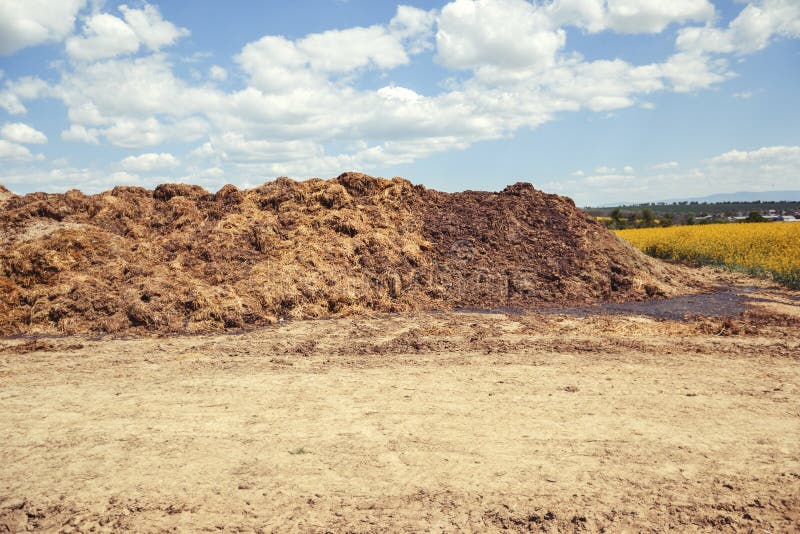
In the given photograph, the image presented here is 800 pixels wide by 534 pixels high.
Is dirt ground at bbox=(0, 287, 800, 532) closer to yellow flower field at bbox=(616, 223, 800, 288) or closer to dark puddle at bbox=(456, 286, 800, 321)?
dark puddle at bbox=(456, 286, 800, 321)

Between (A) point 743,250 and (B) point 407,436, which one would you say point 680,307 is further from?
(A) point 743,250

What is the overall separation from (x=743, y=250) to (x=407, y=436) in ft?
66.2

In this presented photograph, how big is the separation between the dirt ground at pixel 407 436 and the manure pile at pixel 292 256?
7.83 feet

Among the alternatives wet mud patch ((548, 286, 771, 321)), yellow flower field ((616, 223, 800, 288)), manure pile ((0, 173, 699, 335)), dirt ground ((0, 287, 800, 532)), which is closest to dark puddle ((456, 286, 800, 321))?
wet mud patch ((548, 286, 771, 321))

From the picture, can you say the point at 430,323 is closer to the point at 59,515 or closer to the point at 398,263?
the point at 398,263

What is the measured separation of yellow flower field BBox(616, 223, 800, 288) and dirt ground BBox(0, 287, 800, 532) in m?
9.08

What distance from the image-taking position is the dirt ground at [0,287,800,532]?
381 cm

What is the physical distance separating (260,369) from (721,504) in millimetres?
5676

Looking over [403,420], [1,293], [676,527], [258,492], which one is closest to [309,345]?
[403,420]

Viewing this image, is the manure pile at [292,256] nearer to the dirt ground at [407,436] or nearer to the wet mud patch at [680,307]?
the wet mud patch at [680,307]

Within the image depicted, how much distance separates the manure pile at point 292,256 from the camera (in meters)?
10.8

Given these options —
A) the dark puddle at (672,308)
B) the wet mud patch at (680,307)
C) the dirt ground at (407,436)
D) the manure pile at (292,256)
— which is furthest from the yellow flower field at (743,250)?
the dirt ground at (407,436)

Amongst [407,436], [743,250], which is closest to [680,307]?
[407,436]

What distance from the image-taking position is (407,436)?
16.4ft
